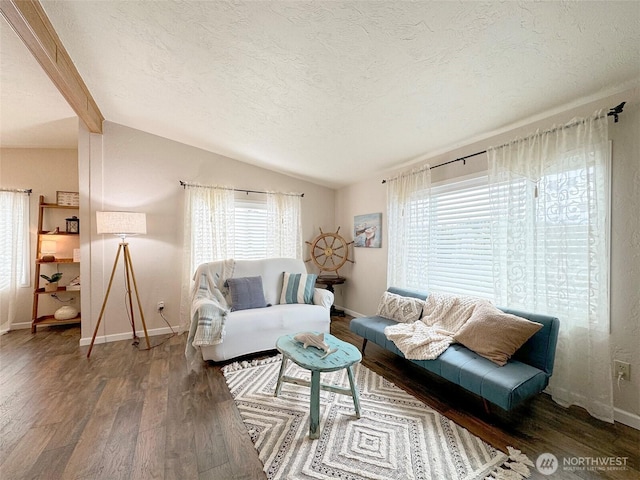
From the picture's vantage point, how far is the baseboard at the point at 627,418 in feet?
5.46

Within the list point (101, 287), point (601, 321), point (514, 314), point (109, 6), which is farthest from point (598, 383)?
point (101, 287)

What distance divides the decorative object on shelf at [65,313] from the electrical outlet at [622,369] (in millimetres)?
5702

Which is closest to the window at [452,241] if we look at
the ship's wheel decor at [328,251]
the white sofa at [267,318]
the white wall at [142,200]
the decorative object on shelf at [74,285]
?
the white sofa at [267,318]

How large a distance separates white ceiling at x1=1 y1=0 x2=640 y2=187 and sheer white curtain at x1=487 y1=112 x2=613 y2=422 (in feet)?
1.06

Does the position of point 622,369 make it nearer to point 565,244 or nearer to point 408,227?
point 565,244

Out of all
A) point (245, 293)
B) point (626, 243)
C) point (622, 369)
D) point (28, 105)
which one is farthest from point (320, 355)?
point (28, 105)

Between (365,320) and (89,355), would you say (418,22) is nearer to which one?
(365,320)

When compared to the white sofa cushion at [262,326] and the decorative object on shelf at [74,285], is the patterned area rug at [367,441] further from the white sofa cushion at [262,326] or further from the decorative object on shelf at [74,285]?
the decorative object on shelf at [74,285]

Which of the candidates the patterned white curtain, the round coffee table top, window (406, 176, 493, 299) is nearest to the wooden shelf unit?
the patterned white curtain

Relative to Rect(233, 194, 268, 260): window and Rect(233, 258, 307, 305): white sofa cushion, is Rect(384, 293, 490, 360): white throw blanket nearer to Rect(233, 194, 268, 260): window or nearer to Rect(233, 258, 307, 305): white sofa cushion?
Rect(233, 258, 307, 305): white sofa cushion

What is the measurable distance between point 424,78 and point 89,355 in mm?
4038

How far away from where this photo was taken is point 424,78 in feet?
5.92

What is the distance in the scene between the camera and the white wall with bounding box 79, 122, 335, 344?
315 cm

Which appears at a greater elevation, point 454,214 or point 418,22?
point 418,22
